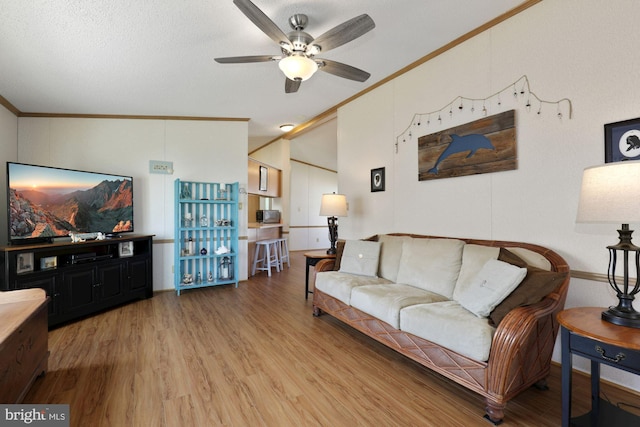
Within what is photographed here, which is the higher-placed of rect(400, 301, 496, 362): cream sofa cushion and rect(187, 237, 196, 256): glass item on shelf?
rect(187, 237, 196, 256): glass item on shelf

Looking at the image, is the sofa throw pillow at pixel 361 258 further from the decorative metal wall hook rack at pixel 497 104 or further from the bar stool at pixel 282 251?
the bar stool at pixel 282 251

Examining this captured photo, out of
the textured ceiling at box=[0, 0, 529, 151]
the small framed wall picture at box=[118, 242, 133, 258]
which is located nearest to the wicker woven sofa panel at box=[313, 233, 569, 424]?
the textured ceiling at box=[0, 0, 529, 151]

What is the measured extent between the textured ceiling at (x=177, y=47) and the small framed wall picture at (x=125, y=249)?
1.92 meters

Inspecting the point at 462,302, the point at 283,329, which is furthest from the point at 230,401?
the point at 462,302

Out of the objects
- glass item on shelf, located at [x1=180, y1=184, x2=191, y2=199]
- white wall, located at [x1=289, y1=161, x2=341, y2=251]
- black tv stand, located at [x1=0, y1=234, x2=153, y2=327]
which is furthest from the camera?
white wall, located at [x1=289, y1=161, x2=341, y2=251]

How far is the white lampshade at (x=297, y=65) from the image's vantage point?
2.21 metres

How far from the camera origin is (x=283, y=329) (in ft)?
9.77

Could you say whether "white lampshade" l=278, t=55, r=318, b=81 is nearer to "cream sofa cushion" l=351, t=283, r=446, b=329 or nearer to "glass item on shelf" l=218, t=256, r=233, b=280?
"cream sofa cushion" l=351, t=283, r=446, b=329

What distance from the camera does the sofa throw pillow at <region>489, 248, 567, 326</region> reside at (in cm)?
173

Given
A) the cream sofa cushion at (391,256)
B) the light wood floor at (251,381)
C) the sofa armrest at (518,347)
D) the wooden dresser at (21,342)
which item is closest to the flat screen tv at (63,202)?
the light wood floor at (251,381)

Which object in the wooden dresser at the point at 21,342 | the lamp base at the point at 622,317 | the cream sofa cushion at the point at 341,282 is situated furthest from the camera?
the cream sofa cushion at the point at 341,282

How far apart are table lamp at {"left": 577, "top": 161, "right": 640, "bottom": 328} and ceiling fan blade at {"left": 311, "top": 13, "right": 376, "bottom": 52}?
1.55 m

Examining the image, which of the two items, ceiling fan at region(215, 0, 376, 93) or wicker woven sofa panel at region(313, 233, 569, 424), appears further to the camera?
ceiling fan at region(215, 0, 376, 93)

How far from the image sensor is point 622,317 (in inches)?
55.8
